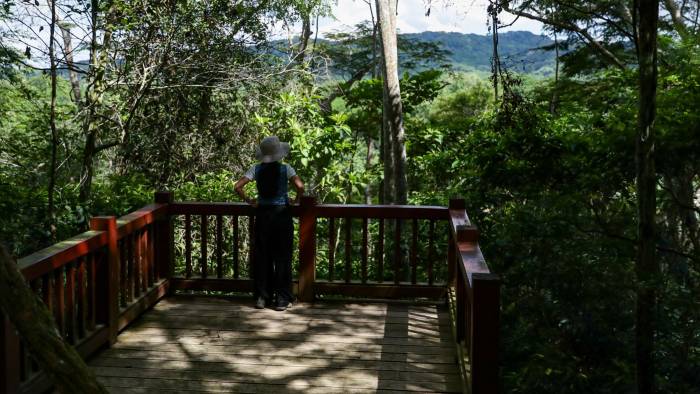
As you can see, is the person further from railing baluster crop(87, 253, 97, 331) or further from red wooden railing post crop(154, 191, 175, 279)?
railing baluster crop(87, 253, 97, 331)

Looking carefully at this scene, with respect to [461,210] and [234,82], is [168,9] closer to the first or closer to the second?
[234,82]

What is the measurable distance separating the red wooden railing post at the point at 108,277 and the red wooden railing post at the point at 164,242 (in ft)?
4.13

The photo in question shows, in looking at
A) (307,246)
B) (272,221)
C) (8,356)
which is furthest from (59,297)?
(307,246)

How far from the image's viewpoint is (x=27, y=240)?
6777 mm

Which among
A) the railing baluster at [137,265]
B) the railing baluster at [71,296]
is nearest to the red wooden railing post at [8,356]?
the railing baluster at [71,296]

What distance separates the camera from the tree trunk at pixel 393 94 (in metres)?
10.9

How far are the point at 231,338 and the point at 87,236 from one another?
129cm

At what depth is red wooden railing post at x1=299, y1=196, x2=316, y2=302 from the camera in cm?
598

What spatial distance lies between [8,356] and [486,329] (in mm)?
2305

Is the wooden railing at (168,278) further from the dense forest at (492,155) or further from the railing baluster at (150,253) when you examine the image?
the dense forest at (492,155)

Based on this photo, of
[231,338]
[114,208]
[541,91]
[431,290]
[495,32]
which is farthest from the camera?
[541,91]

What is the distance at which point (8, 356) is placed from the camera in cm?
331

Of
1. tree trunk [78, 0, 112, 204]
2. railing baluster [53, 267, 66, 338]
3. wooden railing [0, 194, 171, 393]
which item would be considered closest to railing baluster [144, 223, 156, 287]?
wooden railing [0, 194, 171, 393]

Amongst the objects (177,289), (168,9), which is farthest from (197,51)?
(177,289)
